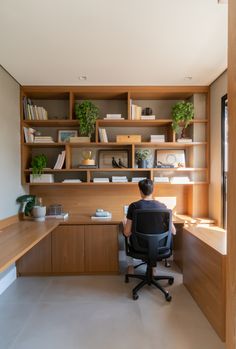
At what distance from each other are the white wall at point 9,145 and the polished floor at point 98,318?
3.51 feet

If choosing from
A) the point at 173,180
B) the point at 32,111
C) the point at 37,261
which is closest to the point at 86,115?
the point at 32,111

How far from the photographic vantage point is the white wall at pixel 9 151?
2.75 m

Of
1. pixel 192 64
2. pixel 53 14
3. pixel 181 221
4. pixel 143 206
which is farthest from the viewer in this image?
pixel 181 221

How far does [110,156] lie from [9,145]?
56.9 inches

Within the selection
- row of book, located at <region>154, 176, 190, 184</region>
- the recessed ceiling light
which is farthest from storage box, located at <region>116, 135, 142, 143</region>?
the recessed ceiling light

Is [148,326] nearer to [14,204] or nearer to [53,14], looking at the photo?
[14,204]

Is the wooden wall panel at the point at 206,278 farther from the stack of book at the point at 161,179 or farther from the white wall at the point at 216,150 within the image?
the stack of book at the point at 161,179

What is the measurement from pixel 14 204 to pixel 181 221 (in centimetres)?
230

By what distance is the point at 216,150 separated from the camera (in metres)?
3.17

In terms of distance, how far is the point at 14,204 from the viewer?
3070mm

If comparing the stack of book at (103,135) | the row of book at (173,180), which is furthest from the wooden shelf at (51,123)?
the row of book at (173,180)

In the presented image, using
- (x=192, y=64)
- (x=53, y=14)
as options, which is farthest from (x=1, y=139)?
(x=192, y=64)

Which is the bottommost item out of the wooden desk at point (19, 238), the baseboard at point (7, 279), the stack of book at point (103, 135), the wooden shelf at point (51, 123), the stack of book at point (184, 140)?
the baseboard at point (7, 279)

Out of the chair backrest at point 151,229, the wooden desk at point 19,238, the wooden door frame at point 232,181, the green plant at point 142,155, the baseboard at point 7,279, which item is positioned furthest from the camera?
the green plant at point 142,155
